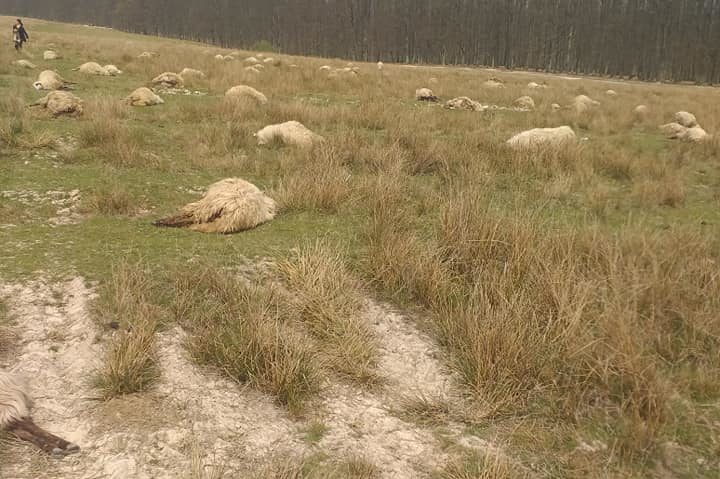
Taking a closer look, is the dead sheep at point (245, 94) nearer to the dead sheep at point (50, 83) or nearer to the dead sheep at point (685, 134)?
the dead sheep at point (50, 83)

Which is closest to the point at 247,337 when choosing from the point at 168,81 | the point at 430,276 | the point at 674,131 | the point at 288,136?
the point at 430,276

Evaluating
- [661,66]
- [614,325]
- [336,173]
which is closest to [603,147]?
[336,173]

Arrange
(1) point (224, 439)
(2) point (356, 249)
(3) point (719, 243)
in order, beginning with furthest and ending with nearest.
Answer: (3) point (719, 243) < (2) point (356, 249) < (1) point (224, 439)

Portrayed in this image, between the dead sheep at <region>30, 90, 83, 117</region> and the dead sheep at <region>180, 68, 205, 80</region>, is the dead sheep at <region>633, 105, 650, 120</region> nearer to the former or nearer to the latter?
the dead sheep at <region>180, 68, 205, 80</region>

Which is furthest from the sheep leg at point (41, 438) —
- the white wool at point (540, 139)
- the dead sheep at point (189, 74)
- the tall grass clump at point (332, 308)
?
the dead sheep at point (189, 74)

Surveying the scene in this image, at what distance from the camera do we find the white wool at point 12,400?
1917 millimetres

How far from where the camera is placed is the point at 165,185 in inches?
200

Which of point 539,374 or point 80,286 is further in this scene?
point 80,286

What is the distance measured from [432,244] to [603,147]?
5931mm

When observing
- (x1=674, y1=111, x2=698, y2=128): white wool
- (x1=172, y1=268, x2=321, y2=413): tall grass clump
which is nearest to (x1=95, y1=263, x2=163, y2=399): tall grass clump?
(x1=172, y1=268, x2=321, y2=413): tall grass clump

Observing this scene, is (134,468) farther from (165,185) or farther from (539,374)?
(165,185)

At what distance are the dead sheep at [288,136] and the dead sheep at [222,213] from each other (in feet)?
9.13

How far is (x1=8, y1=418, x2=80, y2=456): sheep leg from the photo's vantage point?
1849mm

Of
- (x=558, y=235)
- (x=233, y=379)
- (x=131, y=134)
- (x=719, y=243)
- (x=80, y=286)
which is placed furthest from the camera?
(x=131, y=134)
